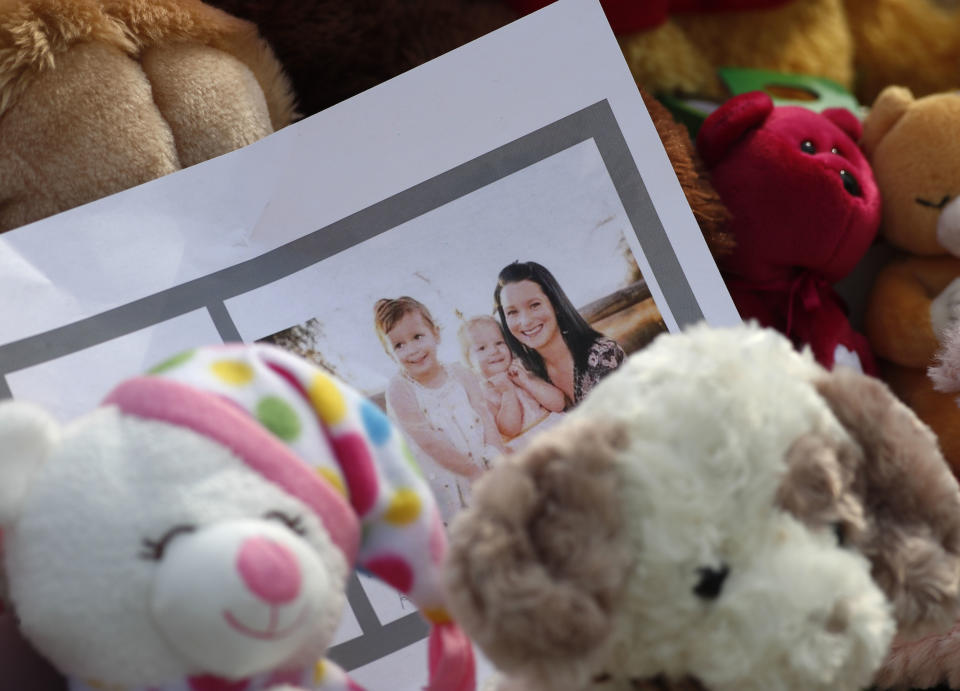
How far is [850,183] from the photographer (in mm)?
570

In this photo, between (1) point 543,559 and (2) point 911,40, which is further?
(2) point 911,40

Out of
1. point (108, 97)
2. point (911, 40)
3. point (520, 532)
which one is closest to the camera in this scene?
point (520, 532)

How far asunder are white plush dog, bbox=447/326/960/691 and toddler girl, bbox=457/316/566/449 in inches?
7.8

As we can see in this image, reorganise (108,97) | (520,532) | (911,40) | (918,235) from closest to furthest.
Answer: (520,532) → (108,97) → (918,235) → (911,40)

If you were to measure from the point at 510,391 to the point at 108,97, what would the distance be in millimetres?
260

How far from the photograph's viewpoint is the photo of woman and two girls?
0.50m

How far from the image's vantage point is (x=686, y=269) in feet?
1.70

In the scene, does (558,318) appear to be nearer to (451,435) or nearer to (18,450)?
(451,435)

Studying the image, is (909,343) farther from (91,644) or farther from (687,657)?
(91,644)

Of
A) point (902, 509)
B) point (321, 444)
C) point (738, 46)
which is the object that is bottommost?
point (902, 509)

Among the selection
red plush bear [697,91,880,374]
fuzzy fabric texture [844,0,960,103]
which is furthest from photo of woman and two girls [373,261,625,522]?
fuzzy fabric texture [844,0,960,103]

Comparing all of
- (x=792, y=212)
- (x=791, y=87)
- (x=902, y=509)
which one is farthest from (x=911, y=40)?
(x=902, y=509)

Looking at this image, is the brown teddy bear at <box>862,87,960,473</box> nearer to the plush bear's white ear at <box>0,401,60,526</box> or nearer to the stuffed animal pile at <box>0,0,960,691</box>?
the stuffed animal pile at <box>0,0,960,691</box>

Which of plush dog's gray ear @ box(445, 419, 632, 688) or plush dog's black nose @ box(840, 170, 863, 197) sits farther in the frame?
plush dog's black nose @ box(840, 170, 863, 197)
